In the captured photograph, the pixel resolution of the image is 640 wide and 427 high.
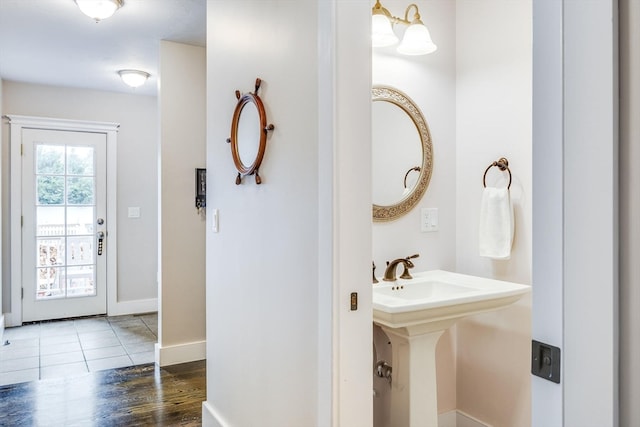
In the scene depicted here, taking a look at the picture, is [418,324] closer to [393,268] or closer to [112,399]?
[393,268]

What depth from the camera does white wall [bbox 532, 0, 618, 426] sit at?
0.70 metres

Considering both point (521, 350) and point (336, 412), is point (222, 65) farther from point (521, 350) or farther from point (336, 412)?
point (521, 350)

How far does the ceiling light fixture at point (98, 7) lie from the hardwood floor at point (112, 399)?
230 cm

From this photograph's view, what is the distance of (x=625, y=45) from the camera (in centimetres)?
71

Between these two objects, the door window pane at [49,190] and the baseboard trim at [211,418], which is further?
the door window pane at [49,190]

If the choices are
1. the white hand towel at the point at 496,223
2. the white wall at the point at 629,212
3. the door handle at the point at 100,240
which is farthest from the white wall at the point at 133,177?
the white wall at the point at 629,212

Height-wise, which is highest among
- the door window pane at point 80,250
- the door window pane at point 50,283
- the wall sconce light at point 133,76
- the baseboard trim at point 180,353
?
the wall sconce light at point 133,76

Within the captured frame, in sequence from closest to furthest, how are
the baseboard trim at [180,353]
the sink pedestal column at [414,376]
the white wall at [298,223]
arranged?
the white wall at [298,223] < the sink pedestal column at [414,376] < the baseboard trim at [180,353]

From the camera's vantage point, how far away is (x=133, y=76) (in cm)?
422

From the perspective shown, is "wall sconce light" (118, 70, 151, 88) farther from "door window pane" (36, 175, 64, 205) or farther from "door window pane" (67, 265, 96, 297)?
"door window pane" (67, 265, 96, 297)

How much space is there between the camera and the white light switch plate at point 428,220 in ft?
7.62

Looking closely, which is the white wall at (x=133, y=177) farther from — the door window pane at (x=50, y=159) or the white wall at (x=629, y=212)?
the white wall at (x=629, y=212)

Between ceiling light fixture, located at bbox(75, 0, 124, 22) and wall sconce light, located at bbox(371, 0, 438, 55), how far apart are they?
1.59 meters

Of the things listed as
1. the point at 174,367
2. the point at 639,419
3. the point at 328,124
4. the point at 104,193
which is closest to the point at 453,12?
the point at 328,124
